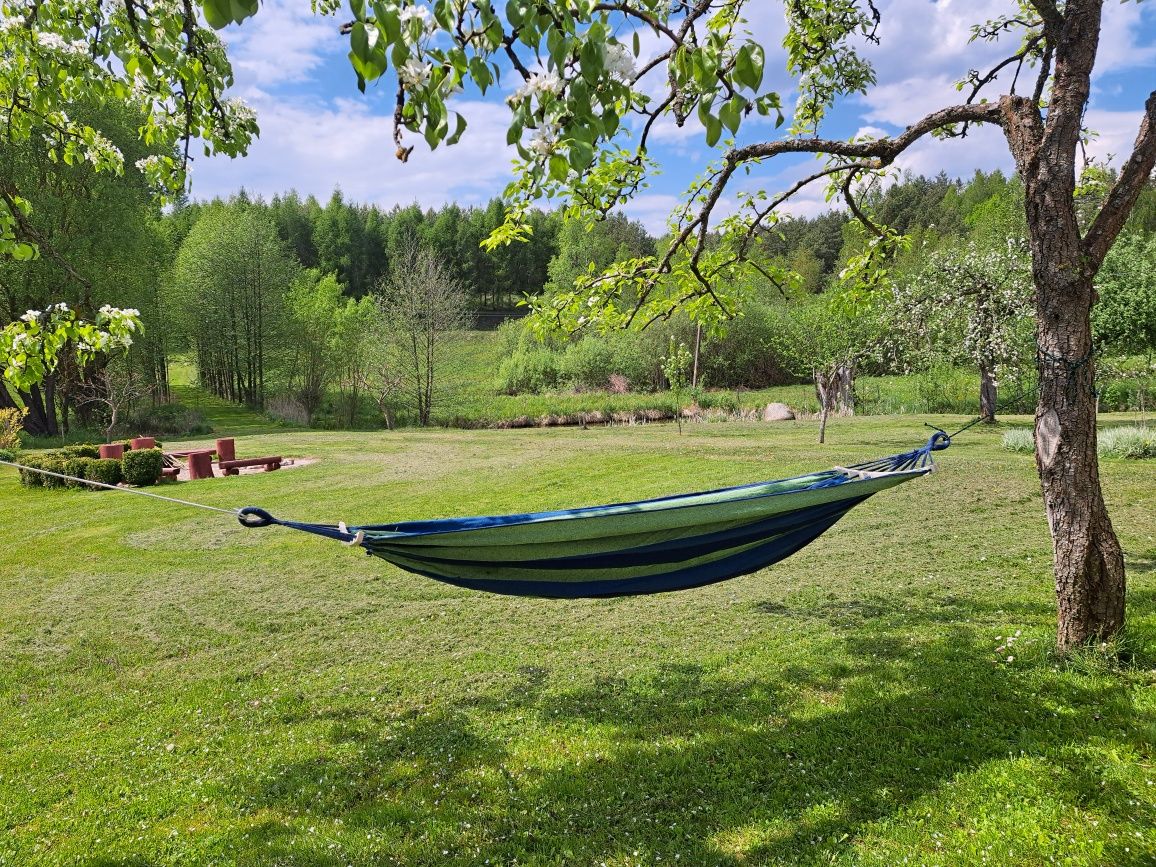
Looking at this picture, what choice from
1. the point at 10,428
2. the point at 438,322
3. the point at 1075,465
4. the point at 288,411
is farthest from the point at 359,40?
the point at 288,411

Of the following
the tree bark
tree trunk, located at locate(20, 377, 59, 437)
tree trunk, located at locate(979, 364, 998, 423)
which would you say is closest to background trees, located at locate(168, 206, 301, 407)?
tree trunk, located at locate(20, 377, 59, 437)

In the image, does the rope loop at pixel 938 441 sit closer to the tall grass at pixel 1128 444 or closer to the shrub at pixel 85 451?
the tall grass at pixel 1128 444

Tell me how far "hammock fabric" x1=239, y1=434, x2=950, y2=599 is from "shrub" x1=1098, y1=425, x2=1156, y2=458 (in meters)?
7.80

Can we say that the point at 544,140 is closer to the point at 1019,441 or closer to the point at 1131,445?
the point at 1131,445

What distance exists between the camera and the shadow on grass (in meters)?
2.10

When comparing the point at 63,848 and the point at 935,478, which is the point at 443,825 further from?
the point at 935,478

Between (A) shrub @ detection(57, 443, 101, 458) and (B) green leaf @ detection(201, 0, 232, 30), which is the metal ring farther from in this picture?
(A) shrub @ detection(57, 443, 101, 458)

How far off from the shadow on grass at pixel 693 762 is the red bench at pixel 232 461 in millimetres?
8627

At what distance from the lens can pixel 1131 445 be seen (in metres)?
8.45

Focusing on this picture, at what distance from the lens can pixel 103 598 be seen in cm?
519

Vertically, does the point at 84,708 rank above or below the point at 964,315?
below

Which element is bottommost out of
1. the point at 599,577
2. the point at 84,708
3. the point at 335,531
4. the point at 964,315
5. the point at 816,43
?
the point at 84,708

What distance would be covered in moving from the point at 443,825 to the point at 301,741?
105 cm

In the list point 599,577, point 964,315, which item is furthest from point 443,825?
point 964,315
